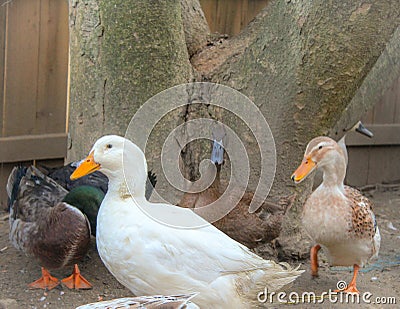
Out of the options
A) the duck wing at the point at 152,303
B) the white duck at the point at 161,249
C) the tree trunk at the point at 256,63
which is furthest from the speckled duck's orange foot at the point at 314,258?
the duck wing at the point at 152,303

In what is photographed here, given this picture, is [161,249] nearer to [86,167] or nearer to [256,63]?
[86,167]

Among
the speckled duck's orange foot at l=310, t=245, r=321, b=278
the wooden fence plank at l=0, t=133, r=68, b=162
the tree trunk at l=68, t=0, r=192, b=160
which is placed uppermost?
the tree trunk at l=68, t=0, r=192, b=160

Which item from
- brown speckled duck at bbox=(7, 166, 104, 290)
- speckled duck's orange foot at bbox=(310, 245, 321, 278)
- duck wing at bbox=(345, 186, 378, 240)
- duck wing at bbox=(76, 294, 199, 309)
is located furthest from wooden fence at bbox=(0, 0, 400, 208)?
duck wing at bbox=(76, 294, 199, 309)

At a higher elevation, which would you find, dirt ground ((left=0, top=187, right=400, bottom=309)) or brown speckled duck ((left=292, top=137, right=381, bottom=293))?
brown speckled duck ((left=292, top=137, right=381, bottom=293))

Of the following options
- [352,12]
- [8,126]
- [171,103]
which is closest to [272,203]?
[171,103]

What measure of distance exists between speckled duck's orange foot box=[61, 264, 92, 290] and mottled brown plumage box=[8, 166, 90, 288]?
19cm

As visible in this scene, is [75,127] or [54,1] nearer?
[75,127]

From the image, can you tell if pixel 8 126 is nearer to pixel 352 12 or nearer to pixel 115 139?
pixel 115 139

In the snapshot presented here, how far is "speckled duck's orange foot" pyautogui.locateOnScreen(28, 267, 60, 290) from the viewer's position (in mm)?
4371

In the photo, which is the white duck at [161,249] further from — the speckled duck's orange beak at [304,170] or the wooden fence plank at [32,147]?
the wooden fence plank at [32,147]

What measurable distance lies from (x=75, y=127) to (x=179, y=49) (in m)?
0.91

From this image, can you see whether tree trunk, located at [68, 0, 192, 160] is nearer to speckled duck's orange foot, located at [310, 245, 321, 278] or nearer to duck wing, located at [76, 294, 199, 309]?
speckled duck's orange foot, located at [310, 245, 321, 278]

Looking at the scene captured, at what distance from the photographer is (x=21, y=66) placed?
587 centimetres

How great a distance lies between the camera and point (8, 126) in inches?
233
